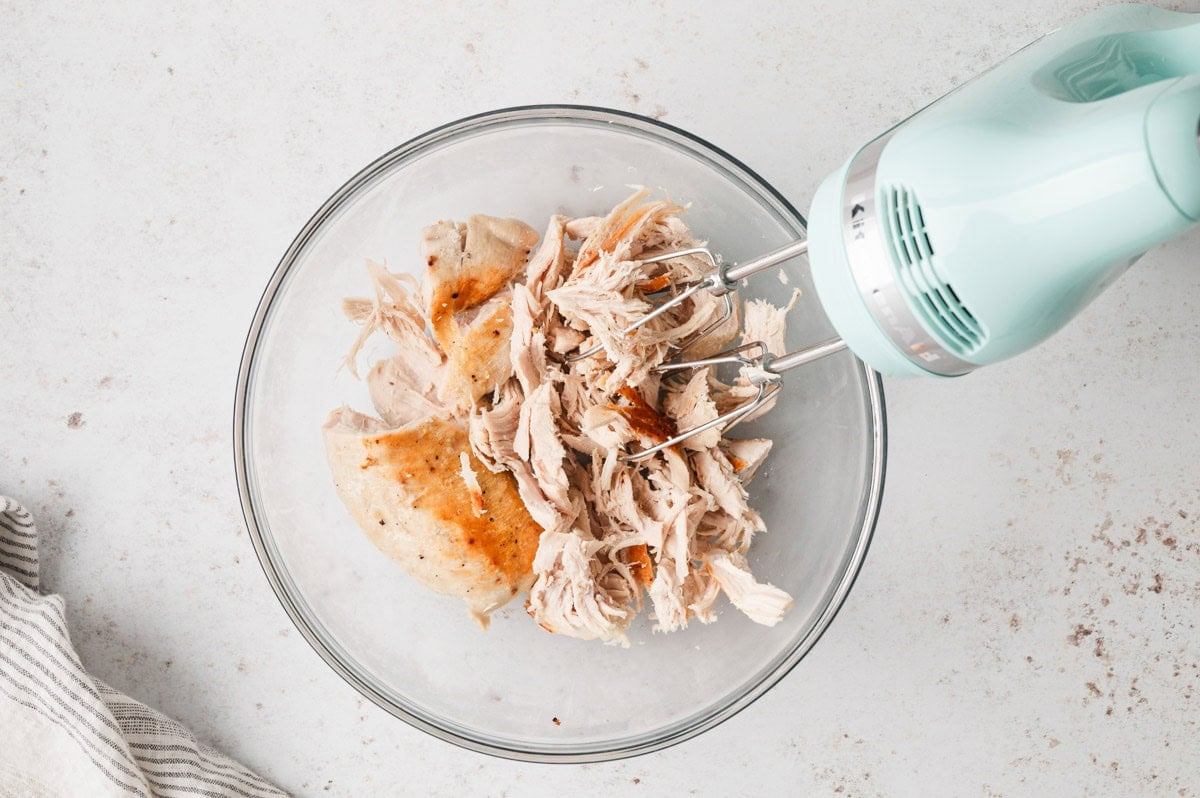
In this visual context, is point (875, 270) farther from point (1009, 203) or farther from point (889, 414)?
point (889, 414)

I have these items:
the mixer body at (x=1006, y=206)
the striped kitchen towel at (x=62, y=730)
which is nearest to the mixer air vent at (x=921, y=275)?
the mixer body at (x=1006, y=206)

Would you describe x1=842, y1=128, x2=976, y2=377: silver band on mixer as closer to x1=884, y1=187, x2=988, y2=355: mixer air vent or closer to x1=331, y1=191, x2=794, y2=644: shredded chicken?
x1=884, y1=187, x2=988, y2=355: mixer air vent

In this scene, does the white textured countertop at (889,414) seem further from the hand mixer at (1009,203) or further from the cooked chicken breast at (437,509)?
the hand mixer at (1009,203)

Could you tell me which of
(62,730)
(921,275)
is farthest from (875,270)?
(62,730)

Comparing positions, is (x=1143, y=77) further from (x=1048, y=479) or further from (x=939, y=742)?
(x=939, y=742)

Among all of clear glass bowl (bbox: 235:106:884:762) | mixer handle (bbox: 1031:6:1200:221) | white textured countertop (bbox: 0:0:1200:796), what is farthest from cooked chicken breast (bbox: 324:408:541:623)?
mixer handle (bbox: 1031:6:1200:221)

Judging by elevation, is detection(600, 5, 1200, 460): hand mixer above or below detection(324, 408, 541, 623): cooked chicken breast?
above

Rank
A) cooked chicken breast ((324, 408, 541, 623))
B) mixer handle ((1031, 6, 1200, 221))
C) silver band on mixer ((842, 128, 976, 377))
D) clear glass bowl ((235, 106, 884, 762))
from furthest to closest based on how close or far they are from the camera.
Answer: clear glass bowl ((235, 106, 884, 762)) < cooked chicken breast ((324, 408, 541, 623)) < silver band on mixer ((842, 128, 976, 377)) < mixer handle ((1031, 6, 1200, 221))
